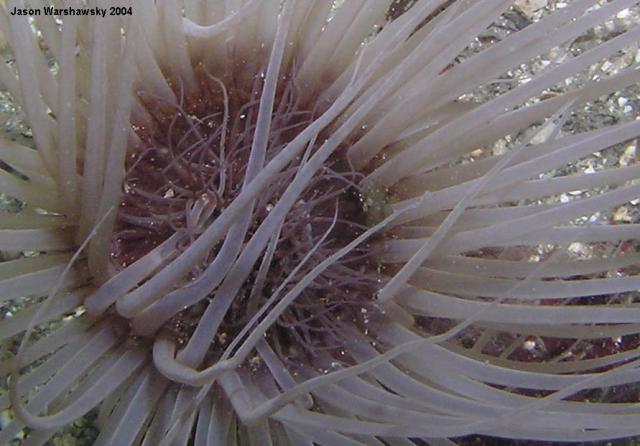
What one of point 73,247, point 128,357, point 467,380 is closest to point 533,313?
point 467,380

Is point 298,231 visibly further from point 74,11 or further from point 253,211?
point 74,11

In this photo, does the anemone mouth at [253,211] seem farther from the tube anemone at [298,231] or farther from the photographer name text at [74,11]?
the photographer name text at [74,11]

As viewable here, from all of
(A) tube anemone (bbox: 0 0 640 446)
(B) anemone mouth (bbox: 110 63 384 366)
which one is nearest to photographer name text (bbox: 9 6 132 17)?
(A) tube anemone (bbox: 0 0 640 446)

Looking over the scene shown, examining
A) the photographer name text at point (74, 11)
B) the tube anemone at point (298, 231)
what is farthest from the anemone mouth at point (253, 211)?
the photographer name text at point (74, 11)

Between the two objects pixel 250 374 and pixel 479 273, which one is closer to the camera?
pixel 250 374

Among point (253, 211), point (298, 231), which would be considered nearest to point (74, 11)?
point (253, 211)

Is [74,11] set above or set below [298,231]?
above

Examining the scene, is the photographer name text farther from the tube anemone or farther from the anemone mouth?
the anemone mouth

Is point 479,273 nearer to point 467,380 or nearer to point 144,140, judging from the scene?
point 467,380
